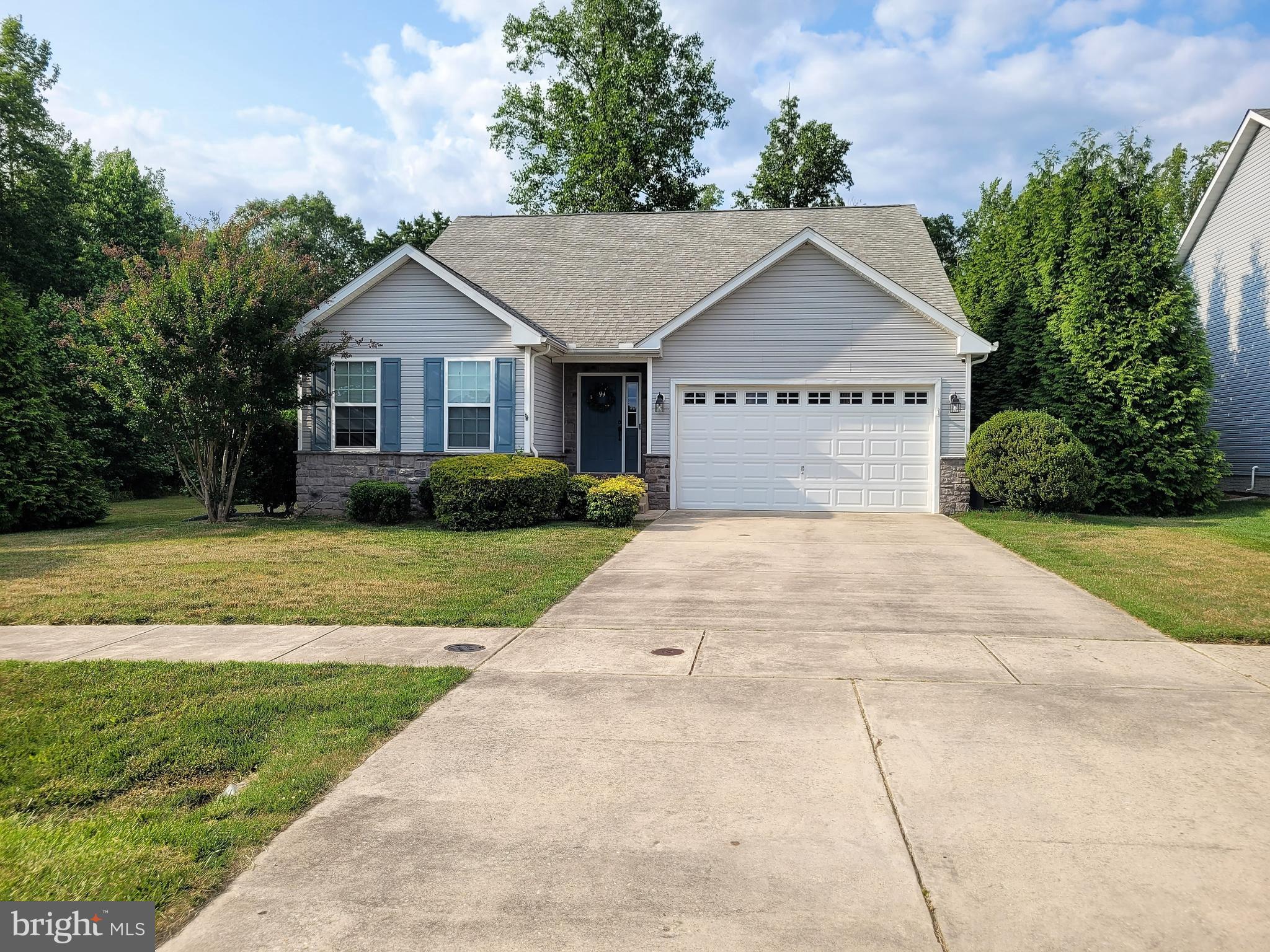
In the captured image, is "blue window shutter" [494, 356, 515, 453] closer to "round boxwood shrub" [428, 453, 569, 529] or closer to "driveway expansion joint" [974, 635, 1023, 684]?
"round boxwood shrub" [428, 453, 569, 529]

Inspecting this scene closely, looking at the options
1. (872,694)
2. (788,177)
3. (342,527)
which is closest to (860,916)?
(872,694)

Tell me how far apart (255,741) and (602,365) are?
47.0 feet

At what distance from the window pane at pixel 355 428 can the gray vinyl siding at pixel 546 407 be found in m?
3.16

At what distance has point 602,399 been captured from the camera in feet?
59.6

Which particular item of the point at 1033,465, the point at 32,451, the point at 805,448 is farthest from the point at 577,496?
the point at 32,451

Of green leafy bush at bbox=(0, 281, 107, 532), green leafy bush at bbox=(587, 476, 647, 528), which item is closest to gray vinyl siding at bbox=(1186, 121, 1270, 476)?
green leafy bush at bbox=(587, 476, 647, 528)

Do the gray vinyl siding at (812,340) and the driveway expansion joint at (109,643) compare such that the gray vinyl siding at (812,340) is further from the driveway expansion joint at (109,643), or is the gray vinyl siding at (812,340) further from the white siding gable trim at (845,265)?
the driveway expansion joint at (109,643)

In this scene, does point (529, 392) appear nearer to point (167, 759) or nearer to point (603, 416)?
point (603, 416)

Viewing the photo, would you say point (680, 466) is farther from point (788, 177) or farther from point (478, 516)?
point (788, 177)

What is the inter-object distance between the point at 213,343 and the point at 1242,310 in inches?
868

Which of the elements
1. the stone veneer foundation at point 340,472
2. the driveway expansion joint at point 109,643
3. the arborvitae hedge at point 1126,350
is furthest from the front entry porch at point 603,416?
the driveway expansion joint at point 109,643

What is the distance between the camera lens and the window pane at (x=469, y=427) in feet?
50.9

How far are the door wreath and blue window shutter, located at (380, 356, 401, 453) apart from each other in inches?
171

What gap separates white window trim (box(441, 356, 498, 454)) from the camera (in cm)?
1541
